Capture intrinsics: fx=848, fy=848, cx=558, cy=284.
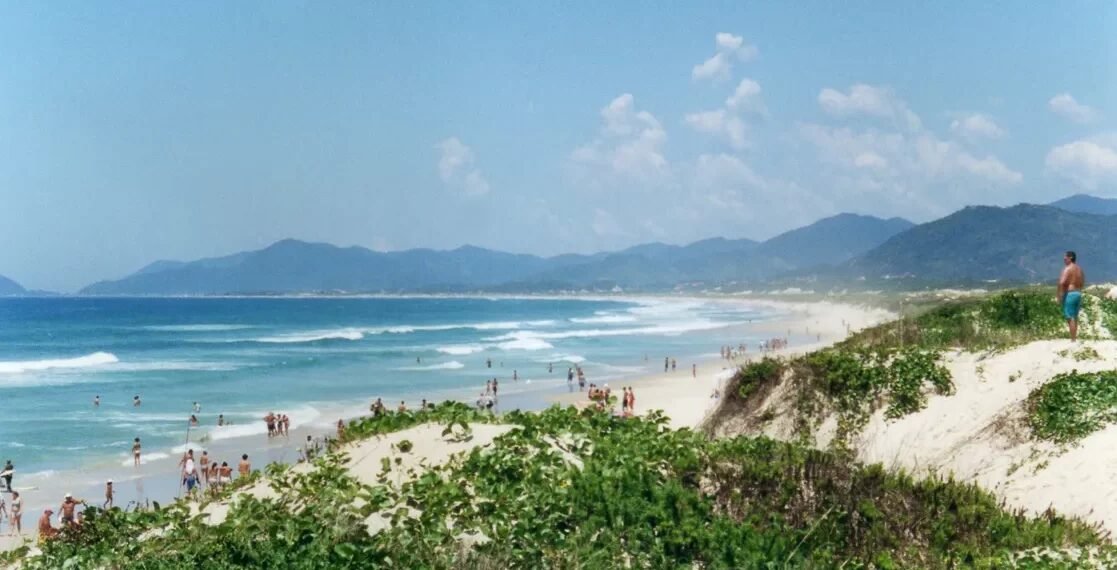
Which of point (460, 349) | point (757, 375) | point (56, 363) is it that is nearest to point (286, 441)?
point (757, 375)

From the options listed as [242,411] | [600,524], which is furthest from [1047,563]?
[242,411]

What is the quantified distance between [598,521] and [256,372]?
53.8 metres

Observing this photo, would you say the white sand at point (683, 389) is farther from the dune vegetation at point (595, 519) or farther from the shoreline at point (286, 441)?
the dune vegetation at point (595, 519)

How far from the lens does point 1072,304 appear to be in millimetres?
14516

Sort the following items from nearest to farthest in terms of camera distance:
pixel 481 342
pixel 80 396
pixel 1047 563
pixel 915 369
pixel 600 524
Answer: pixel 1047 563, pixel 600 524, pixel 915 369, pixel 80 396, pixel 481 342

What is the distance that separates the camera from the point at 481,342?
7994cm

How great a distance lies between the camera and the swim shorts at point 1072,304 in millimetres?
14453

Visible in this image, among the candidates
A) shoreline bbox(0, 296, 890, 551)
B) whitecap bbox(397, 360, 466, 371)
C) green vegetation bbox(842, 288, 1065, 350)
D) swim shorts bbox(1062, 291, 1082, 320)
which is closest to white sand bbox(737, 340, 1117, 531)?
swim shorts bbox(1062, 291, 1082, 320)

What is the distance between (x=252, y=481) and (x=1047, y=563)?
7.65 m

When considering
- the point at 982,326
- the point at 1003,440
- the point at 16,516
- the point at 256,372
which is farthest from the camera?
the point at 256,372

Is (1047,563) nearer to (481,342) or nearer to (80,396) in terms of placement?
(80,396)

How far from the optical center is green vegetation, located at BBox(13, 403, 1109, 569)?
692 cm

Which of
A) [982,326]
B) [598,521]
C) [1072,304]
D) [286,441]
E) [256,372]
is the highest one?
[1072,304]

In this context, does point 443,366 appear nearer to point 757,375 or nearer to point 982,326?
point 982,326
